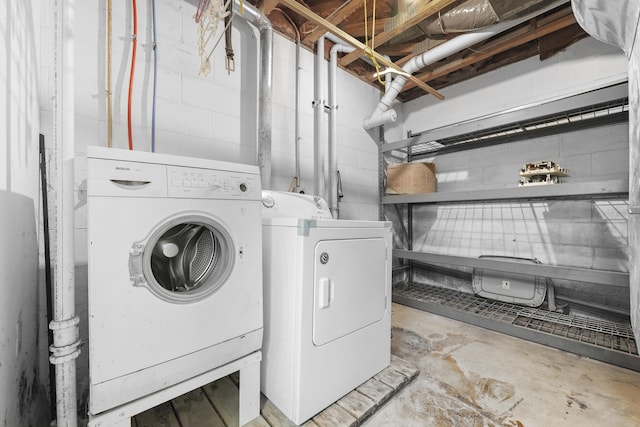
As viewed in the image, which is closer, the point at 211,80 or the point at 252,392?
the point at 252,392

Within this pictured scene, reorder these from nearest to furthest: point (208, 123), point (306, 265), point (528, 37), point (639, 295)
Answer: point (639, 295), point (306, 265), point (208, 123), point (528, 37)

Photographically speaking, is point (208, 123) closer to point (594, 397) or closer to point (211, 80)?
point (211, 80)

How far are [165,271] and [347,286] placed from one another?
81 cm

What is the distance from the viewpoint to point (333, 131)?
2.50 meters

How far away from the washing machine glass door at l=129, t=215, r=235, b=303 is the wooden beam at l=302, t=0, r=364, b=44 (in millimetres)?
1947

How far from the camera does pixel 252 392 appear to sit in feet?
3.72

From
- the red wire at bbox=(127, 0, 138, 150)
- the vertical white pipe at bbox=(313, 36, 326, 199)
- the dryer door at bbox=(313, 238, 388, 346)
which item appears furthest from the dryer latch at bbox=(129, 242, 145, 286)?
the vertical white pipe at bbox=(313, 36, 326, 199)

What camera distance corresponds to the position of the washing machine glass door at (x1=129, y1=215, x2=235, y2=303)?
2.87 feet

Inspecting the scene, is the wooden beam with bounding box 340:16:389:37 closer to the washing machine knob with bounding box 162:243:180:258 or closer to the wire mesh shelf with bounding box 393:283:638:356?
the washing machine knob with bounding box 162:243:180:258

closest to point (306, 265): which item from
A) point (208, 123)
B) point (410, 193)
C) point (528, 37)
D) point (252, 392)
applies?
point (252, 392)

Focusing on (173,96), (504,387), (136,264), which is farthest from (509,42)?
(136,264)

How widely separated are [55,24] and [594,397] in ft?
9.16

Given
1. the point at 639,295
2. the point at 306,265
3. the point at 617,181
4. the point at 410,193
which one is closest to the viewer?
the point at 639,295

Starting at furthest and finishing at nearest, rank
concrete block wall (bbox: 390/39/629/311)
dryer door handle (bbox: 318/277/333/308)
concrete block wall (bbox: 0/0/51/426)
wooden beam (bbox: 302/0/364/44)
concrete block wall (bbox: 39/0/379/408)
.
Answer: concrete block wall (bbox: 390/39/629/311)
wooden beam (bbox: 302/0/364/44)
concrete block wall (bbox: 39/0/379/408)
dryer door handle (bbox: 318/277/333/308)
concrete block wall (bbox: 0/0/51/426)
